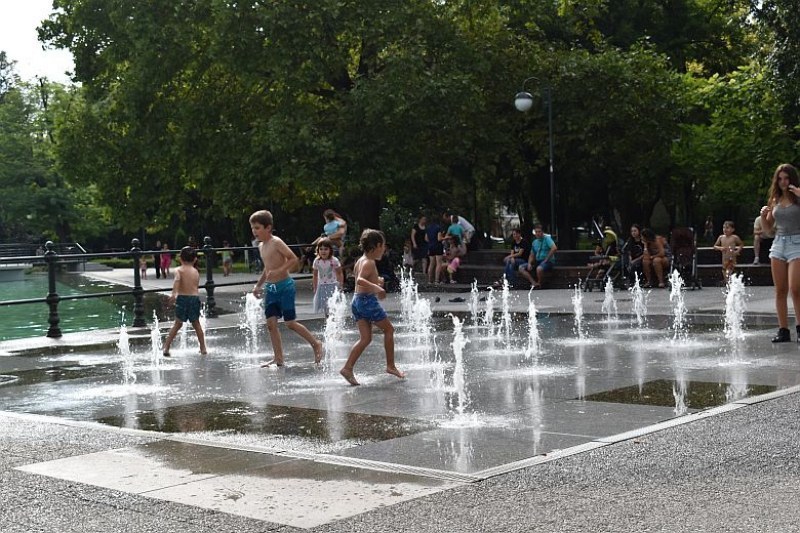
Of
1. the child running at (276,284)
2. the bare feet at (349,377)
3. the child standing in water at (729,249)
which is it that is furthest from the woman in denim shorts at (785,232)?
the child standing in water at (729,249)

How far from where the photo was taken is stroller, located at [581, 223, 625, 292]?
24.2 meters

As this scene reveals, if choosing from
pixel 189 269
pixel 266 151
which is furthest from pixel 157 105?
pixel 189 269

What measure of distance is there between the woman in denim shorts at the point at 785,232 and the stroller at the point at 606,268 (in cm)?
1134

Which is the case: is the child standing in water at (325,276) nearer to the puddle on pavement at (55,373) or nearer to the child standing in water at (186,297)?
the child standing in water at (186,297)

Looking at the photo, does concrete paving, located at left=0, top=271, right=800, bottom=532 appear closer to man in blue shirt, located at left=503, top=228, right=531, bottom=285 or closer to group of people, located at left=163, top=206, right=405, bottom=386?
group of people, located at left=163, top=206, right=405, bottom=386

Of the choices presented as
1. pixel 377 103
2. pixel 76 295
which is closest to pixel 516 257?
pixel 377 103

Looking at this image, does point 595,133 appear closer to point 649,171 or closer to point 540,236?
point 649,171

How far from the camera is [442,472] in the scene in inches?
259

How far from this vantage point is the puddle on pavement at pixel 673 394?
889cm

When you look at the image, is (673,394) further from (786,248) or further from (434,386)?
(786,248)

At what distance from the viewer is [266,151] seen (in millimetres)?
29297

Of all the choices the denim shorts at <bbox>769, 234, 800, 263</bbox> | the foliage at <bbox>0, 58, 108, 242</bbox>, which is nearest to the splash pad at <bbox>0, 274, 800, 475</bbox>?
the denim shorts at <bbox>769, 234, 800, 263</bbox>

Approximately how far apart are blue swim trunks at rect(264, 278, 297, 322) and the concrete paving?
2.94 meters

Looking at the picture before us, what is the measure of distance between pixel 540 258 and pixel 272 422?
17.7 meters
